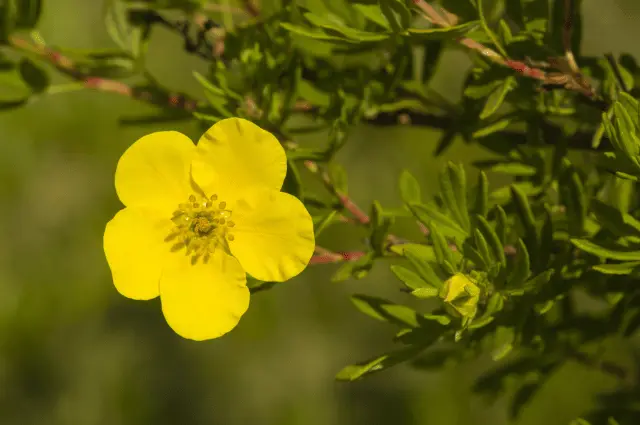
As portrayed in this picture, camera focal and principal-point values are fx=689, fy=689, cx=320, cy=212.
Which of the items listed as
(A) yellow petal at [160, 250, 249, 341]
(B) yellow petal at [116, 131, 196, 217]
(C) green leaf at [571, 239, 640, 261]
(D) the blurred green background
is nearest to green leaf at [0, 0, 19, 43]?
(B) yellow petal at [116, 131, 196, 217]

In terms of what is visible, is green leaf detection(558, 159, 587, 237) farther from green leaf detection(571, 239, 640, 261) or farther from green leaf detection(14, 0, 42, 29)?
green leaf detection(14, 0, 42, 29)

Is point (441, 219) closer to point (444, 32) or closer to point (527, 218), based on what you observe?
point (527, 218)

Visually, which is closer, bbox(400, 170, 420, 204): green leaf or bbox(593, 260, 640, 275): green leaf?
bbox(593, 260, 640, 275): green leaf

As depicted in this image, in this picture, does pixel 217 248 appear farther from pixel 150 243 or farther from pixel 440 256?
pixel 440 256

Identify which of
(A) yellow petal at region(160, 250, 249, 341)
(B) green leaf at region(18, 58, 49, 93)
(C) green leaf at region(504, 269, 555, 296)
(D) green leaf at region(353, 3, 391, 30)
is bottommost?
(A) yellow petal at region(160, 250, 249, 341)

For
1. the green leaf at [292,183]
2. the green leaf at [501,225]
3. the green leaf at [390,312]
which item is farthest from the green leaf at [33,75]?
the green leaf at [501,225]

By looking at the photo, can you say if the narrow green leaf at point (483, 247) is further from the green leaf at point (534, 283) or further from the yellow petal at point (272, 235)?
the yellow petal at point (272, 235)

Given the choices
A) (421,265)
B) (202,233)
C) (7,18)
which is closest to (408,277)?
(421,265)
